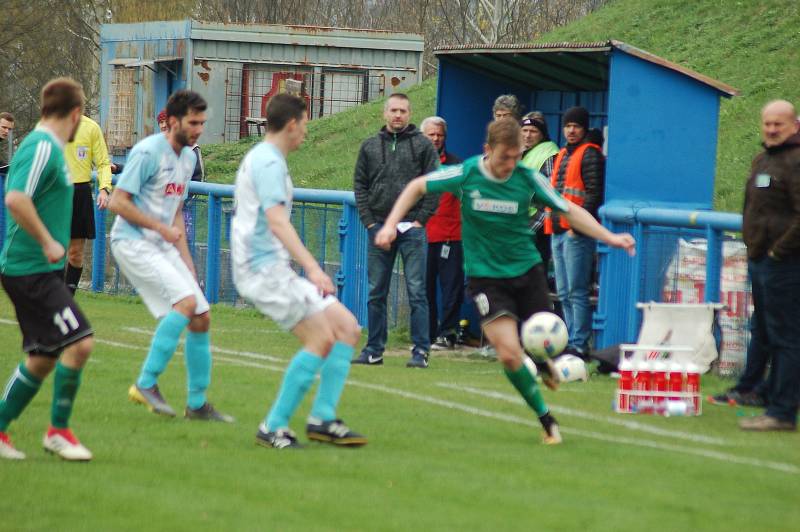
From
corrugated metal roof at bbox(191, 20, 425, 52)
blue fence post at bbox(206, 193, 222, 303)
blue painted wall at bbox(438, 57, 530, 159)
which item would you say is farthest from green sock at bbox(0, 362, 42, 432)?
corrugated metal roof at bbox(191, 20, 425, 52)

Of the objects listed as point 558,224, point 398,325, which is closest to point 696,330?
point 558,224

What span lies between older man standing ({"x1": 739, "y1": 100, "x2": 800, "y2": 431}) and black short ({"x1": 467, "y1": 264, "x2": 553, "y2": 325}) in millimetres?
1509

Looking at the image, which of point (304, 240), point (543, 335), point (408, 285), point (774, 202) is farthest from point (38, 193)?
point (304, 240)

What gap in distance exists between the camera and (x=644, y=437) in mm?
8211

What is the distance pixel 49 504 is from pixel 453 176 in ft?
10.3

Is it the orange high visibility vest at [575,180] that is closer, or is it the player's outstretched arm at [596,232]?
the player's outstretched arm at [596,232]

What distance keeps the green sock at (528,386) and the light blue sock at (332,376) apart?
97 centimetres

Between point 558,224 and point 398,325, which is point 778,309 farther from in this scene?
point 398,325

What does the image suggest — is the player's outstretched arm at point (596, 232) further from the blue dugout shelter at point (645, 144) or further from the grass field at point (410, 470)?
the blue dugout shelter at point (645, 144)

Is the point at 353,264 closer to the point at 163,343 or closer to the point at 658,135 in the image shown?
the point at 658,135

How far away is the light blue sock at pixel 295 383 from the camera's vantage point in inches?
294

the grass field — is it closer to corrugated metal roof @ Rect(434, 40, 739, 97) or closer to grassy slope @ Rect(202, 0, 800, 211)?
corrugated metal roof @ Rect(434, 40, 739, 97)

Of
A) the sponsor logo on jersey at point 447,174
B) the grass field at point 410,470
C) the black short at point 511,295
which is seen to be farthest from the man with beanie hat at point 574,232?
the sponsor logo on jersey at point 447,174

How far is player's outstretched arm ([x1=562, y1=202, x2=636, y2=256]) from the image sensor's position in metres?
7.83
